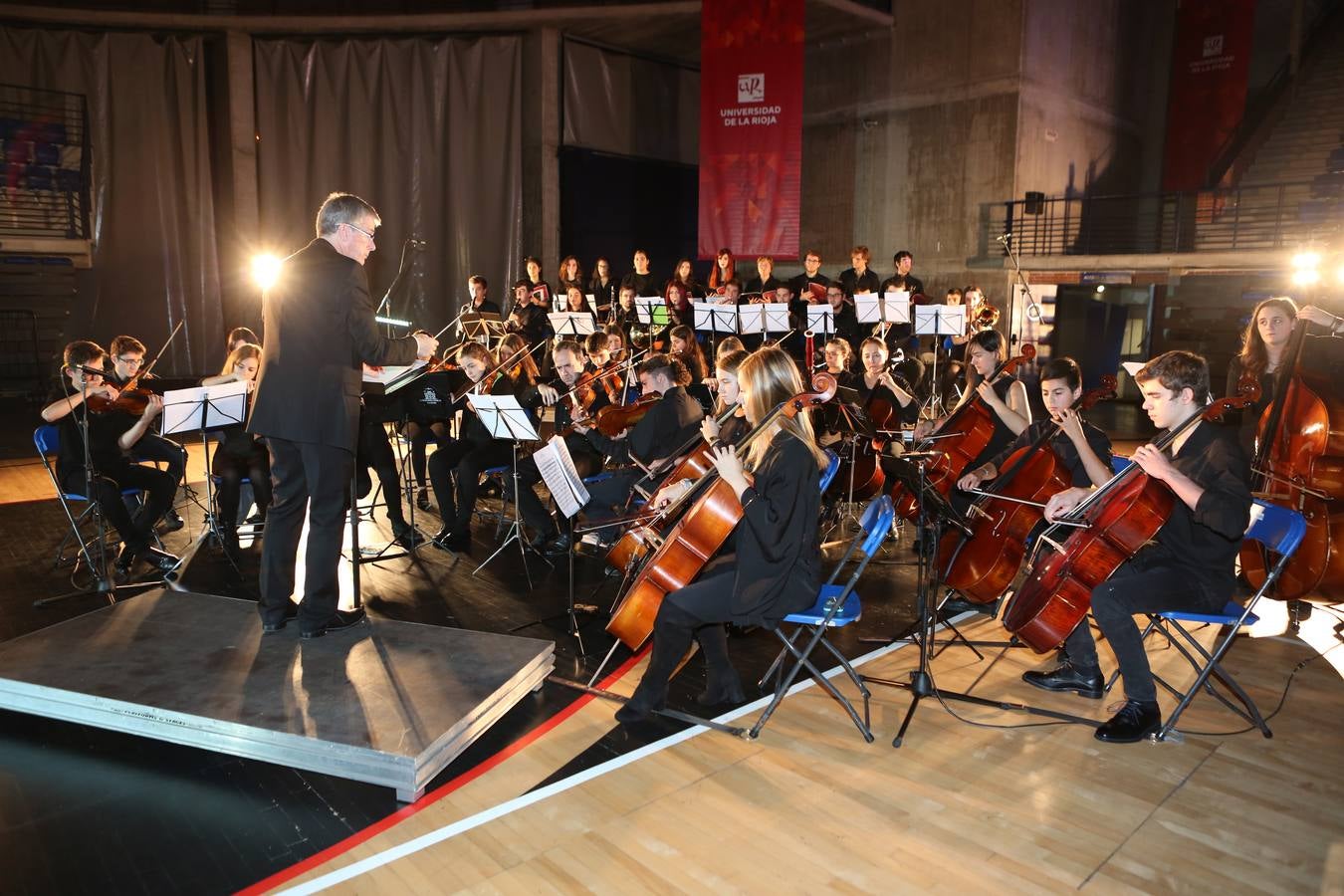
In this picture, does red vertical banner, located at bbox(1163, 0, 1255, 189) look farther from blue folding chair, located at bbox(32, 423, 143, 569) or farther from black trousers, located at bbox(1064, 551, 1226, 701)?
blue folding chair, located at bbox(32, 423, 143, 569)

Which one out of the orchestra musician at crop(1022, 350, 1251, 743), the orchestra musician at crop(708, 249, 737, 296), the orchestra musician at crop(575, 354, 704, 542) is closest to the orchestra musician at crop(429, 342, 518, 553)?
the orchestra musician at crop(575, 354, 704, 542)

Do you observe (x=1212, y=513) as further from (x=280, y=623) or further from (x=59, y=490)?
(x=59, y=490)

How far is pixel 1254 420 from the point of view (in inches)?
Result: 205

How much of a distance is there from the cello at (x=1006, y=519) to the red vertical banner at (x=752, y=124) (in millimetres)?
7111

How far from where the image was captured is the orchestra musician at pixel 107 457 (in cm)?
506

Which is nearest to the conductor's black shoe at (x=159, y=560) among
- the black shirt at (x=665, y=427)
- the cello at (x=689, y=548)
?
the black shirt at (x=665, y=427)

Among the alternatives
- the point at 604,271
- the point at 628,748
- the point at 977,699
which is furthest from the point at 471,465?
the point at 604,271

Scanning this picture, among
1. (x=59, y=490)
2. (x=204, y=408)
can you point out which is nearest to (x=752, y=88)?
(x=204, y=408)

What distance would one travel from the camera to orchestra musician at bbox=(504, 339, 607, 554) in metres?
5.78

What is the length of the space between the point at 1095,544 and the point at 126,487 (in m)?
4.85

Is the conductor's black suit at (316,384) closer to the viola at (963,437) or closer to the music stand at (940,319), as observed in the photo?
the viola at (963,437)

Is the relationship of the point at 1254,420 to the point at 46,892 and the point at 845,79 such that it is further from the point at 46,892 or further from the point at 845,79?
the point at 845,79

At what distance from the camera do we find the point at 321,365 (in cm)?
372

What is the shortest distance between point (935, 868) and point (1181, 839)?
30.0 inches
